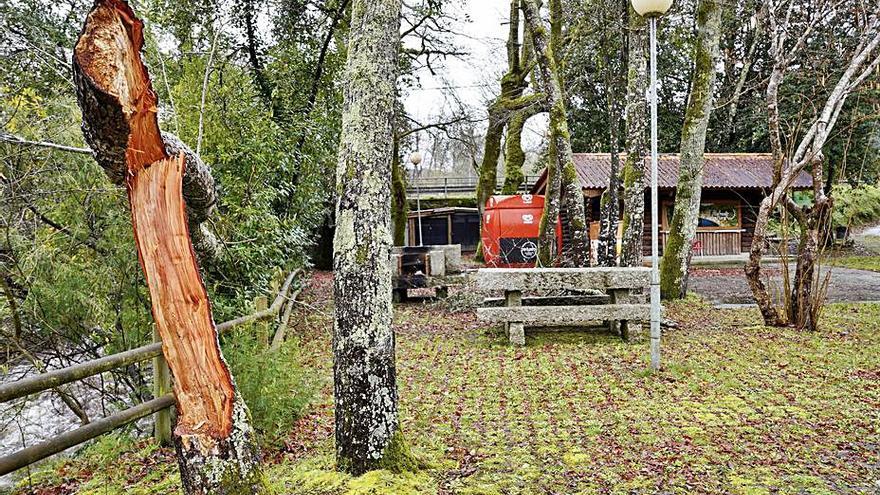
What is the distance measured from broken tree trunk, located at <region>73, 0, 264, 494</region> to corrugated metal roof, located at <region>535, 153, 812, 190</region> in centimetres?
1655

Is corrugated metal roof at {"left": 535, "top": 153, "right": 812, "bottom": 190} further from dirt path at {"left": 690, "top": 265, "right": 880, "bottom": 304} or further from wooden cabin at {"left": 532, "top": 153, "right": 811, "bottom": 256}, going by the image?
dirt path at {"left": 690, "top": 265, "right": 880, "bottom": 304}

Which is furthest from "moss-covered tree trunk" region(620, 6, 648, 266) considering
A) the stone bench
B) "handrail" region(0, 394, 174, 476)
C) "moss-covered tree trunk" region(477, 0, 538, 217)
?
"handrail" region(0, 394, 174, 476)

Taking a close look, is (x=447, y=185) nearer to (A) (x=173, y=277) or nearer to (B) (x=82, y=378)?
(B) (x=82, y=378)

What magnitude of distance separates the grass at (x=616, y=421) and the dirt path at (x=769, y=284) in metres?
3.54

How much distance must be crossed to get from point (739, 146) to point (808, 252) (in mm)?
18567

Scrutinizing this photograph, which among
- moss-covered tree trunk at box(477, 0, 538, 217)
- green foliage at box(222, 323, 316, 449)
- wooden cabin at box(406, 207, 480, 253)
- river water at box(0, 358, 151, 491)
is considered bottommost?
river water at box(0, 358, 151, 491)

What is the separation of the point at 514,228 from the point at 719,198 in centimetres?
972

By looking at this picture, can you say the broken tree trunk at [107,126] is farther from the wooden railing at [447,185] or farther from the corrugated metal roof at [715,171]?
the wooden railing at [447,185]

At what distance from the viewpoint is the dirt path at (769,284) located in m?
10.7

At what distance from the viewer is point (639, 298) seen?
716 cm

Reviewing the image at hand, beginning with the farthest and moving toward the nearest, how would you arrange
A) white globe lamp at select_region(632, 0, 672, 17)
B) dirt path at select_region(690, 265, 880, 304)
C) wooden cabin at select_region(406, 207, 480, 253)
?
wooden cabin at select_region(406, 207, 480, 253), dirt path at select_region(690, 265, 880, 304), white globe lamp at select_region(632, 0, 672, 17)

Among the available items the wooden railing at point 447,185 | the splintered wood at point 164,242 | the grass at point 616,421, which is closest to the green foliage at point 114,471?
the grass at point 616,421

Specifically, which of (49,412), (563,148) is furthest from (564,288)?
(49,412)

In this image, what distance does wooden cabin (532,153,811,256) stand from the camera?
19266 mm
